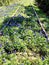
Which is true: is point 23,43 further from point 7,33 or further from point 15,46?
point 7,33

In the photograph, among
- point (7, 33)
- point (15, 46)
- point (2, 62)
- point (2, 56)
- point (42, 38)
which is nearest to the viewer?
point (2, 62)

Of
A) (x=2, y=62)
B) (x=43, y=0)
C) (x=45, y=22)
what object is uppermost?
(x=2, y=62)

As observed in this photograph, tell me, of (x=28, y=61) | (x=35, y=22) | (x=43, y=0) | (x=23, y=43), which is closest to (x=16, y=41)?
(x=23, y=43)

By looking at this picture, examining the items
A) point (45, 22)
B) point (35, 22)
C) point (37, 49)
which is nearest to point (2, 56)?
point (37, 49)

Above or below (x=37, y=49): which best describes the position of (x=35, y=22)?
below

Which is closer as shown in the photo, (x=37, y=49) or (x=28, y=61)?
(x=28, y=61)

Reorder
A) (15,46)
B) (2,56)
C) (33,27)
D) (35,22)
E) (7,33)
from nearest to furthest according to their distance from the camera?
(2,56), (15,46), (7,33), (33,27), (35,22)

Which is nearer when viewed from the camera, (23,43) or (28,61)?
(28,61)

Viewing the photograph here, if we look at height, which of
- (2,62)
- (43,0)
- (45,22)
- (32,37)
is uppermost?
(2,62)

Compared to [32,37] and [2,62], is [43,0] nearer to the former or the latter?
[32,37]
